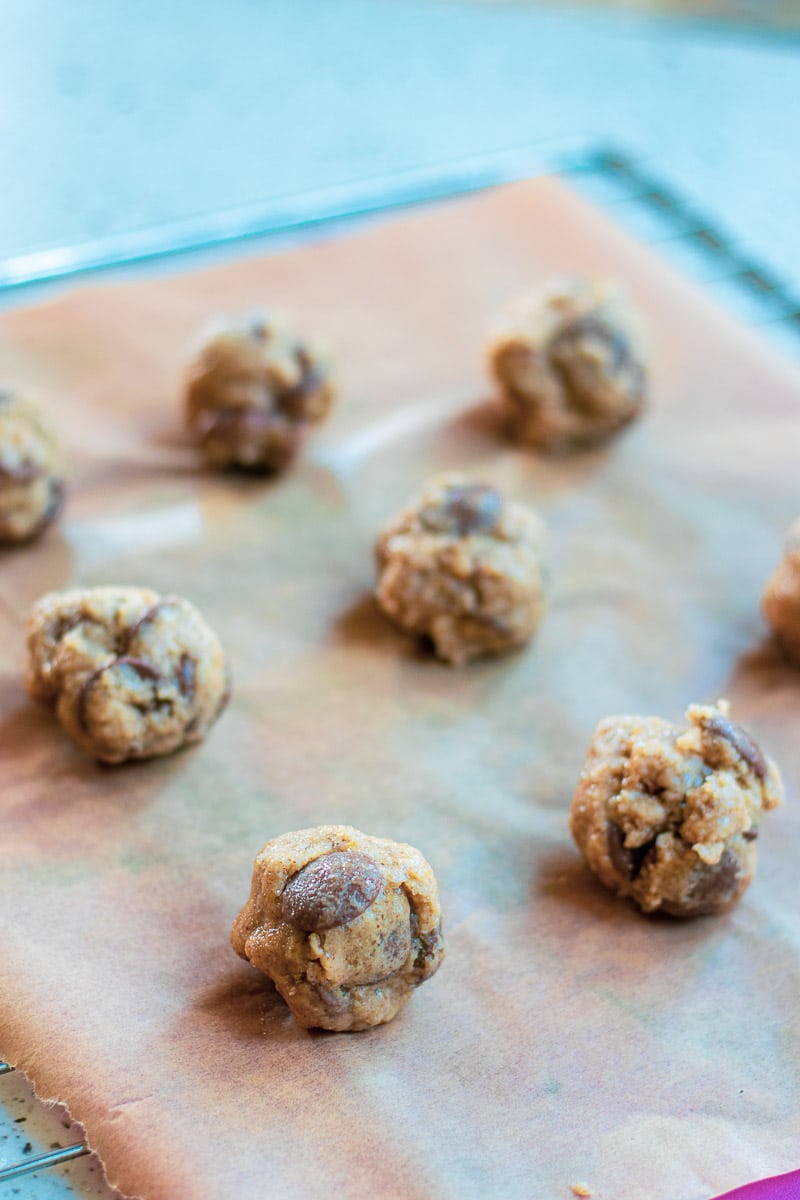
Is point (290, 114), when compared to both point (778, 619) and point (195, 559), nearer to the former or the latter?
point (195, 559)

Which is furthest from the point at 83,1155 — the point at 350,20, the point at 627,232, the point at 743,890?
the point at 350,20

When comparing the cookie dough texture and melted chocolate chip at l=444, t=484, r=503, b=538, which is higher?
melted chocolate chip at l=444, t=484, r=503, b=538

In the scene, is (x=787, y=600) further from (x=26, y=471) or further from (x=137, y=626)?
(x=26, y=471)

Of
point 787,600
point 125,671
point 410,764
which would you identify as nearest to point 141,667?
point 125,671

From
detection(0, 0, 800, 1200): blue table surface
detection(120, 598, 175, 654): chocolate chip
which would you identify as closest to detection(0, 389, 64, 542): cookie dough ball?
detection(120, 598, 175, 654): chocolate chip

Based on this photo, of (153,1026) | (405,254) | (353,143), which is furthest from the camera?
(353,143)

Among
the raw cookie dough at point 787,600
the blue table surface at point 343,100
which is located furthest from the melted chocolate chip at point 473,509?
the blue table surface at point 343,100

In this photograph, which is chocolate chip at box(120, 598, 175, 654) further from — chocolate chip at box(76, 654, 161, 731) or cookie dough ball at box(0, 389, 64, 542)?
cookie dough ball at box(0, 389, 64, 542)
